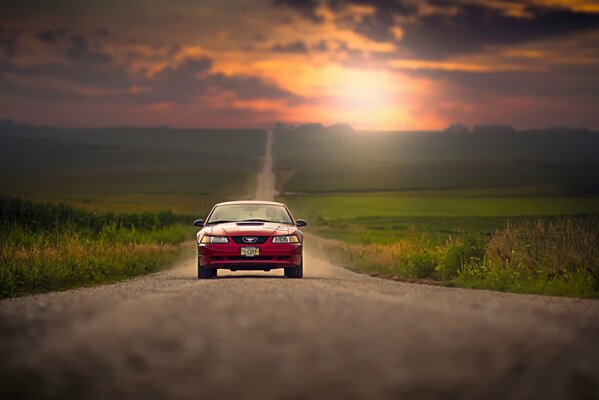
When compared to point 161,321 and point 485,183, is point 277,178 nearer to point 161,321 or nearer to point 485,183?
point 485,183

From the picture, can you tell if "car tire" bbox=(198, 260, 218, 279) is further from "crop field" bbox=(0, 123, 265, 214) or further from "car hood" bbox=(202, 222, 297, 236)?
"crop field" bbox=(0, 123, 265, 214)

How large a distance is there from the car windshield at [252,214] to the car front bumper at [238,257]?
1.51 metres

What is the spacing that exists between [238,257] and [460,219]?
2340 inches

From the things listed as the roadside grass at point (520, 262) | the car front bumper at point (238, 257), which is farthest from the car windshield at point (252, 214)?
the roadside grass at point (520, 262)

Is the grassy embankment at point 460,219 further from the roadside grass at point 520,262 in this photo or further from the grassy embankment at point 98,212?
the grassy embankment at point 98,212

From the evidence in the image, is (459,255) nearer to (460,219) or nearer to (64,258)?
(64,258)

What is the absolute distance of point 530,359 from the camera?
7301 millimetres

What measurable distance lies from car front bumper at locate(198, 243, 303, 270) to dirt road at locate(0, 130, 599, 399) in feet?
26.0

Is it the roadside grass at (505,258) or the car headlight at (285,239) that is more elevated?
the car headlight at (285,239)

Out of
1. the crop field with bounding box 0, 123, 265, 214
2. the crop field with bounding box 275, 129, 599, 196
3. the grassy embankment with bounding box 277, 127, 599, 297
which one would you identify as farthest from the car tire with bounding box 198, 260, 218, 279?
the crop field with bounding box 275, 129, 599, 196

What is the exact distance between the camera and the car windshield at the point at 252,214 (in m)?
19.8

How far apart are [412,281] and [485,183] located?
117413mm

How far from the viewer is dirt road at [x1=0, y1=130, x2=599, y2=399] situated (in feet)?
21.2

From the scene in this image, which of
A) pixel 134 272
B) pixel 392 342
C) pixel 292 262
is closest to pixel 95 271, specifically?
pixel 134 272
